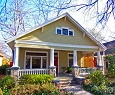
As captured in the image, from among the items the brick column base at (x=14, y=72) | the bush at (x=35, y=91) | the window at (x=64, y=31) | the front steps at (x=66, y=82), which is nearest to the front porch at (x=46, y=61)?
the brick column base at (x=14, y=72)

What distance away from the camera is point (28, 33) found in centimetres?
1473

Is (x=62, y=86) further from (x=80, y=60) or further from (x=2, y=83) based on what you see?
(x=80, y=60)

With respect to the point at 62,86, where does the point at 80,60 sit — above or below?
above

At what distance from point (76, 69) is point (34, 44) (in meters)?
5.13

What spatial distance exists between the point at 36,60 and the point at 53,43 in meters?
3.52

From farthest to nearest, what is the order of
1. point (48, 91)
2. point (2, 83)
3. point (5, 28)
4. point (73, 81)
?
point (5, 28) → point (73, 81) → point (2, 83) → point (48, 91)

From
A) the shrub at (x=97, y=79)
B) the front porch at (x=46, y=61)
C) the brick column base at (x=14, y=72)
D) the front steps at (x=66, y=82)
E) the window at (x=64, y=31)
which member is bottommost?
the front steps at (x=66, y=82)

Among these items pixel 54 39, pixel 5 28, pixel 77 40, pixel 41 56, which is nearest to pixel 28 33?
pixel 54 39

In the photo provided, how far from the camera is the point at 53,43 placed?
15.7 m

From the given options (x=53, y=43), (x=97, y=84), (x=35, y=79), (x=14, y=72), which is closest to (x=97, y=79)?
(x=97, y=84)

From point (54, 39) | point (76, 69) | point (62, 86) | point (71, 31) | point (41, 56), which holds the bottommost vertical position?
point (62, 86)

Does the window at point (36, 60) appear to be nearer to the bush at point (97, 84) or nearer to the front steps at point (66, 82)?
the front steps at point (66, 82)

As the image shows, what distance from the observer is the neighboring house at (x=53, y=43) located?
14922mm

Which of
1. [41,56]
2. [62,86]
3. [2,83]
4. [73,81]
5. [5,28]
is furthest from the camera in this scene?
[5,28]
